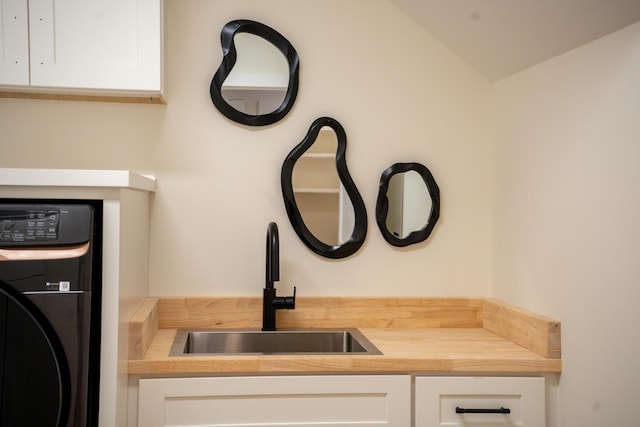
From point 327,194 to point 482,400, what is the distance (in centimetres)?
99

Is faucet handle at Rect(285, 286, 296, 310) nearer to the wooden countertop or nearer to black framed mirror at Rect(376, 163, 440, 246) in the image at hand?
the wooden countertop

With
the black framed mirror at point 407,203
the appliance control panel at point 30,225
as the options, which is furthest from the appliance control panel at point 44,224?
the black framed mirror at point 407,203

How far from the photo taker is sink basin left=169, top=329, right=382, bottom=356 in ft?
8.03

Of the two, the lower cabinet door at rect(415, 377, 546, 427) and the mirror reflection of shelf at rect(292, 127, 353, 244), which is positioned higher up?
the mirror reflection of shelf at rect(292, 127, 353, 244)

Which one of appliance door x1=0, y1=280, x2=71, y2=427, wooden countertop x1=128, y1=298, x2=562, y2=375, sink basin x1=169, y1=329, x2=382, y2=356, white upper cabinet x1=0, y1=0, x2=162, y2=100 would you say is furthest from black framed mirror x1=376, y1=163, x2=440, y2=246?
appliance door x1=0, y1=280, x2=71, y2=427

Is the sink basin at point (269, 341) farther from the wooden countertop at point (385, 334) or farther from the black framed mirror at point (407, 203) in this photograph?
the black framed mirror at point (407, 203)

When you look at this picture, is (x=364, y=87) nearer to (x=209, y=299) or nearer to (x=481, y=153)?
(x=481, y=153)

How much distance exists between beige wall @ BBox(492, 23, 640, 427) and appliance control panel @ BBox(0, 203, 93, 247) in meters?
1.44

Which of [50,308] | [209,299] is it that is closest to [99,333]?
[50,308]

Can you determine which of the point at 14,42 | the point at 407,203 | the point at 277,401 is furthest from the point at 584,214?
the point at 14,42

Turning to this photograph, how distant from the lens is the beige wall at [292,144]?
Answer: 248 centimetres

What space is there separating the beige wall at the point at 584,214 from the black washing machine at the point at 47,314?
143 centimetres

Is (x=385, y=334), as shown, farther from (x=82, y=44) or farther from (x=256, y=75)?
(x=82, y=44)

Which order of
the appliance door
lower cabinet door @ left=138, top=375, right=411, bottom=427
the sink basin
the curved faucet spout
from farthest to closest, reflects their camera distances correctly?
1. the sink basin
2. the curved faucet spout
3. lower cabinet door @ left=138, top=375, right=411, bottom=427
4. the appliance door
